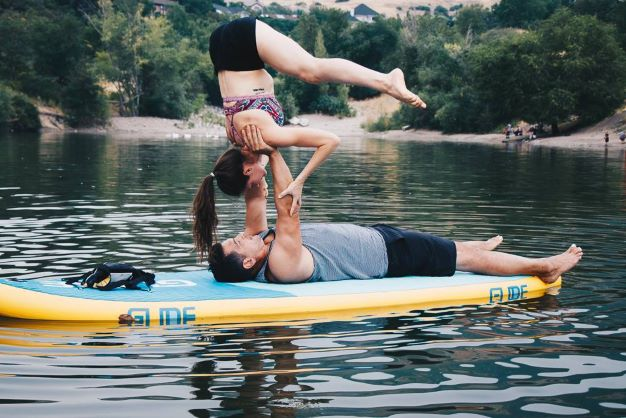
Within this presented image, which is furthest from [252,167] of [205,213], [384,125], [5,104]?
[384,125]

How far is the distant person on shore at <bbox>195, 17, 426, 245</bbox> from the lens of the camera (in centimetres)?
726

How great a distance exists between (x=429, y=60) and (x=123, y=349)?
69.1m

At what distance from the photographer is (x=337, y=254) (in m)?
8.19

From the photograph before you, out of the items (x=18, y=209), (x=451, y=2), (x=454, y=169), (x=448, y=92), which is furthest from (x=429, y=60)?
(x=451, y=2)

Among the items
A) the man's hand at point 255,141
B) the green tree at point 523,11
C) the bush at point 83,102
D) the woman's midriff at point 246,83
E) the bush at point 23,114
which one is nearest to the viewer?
the man's hand at point 255,141

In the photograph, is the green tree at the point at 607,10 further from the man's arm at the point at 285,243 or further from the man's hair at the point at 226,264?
the man's hair at the point at 226,264

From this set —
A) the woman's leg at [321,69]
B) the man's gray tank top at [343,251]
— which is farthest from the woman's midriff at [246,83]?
the man's gray tank top at [343,251]

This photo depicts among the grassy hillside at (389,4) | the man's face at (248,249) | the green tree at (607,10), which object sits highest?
the grassy hillside at (389,4)

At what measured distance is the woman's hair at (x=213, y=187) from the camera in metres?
7.96

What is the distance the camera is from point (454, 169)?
27.8m

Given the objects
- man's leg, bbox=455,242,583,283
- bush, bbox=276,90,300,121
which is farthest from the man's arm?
bush, bbox=276,90,300,121

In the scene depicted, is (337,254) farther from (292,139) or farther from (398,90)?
(398,90)

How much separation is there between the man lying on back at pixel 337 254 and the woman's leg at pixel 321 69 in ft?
2.26

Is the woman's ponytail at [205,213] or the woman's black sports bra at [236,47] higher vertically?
the woman's black sports bra at [236,47]
